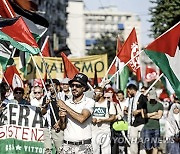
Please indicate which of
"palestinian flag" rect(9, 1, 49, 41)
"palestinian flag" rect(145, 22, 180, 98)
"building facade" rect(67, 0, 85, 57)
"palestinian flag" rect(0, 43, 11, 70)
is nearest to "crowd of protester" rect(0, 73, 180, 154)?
"palestinian flag" rect(0, 43, 11, 70)

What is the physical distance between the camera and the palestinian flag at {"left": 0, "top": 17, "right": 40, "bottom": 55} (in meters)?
12.1

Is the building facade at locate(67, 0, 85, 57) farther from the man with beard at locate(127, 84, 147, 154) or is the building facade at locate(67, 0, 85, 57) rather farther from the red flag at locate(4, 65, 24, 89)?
the man with beard at locate(127, 84, 147, 154)

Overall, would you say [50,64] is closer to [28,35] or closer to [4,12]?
[4,12]

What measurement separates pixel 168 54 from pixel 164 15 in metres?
16.2

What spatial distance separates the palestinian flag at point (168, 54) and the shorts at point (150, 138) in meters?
3.20

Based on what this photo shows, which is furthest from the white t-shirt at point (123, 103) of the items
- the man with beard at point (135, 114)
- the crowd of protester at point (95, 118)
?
the man with beard at point (135, 114)

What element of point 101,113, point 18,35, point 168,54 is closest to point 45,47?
point 101,113

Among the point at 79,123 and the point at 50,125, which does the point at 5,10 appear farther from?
the point at 79,123

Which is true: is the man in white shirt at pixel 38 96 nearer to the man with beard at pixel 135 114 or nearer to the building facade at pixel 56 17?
the man with beard at pixel 135 114

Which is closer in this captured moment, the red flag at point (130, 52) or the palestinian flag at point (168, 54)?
the palestinian flag at point (168, 54)

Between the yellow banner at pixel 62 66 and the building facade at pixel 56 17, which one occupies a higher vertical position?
the building facade at pixel 56 17

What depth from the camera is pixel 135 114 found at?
55.4ft

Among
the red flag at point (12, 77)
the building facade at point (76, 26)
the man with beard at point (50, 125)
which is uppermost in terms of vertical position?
the building facade at point (76, 26)

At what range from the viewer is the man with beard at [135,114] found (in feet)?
55.2
